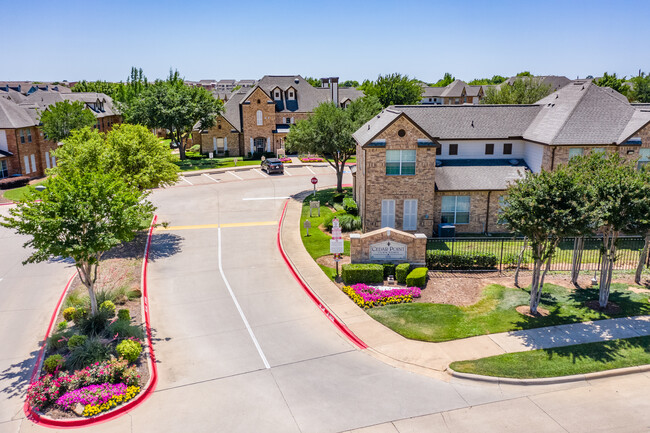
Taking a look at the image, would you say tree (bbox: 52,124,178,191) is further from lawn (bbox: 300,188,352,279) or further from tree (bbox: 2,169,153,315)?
lawn (bbox: 300,188,352,279)

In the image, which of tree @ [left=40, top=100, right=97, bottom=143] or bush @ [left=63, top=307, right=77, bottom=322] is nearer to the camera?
bush @ [left=63, top=307, right=77, bottom=322]

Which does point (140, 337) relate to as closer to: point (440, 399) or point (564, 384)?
point (440, 399)

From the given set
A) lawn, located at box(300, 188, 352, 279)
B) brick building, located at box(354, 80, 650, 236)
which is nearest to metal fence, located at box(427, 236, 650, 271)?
brick building, located at box(354, 80, 650, 236)

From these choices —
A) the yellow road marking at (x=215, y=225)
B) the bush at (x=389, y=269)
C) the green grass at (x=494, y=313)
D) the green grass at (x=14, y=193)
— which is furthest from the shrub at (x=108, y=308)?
the green grass at (x=14, y=193)

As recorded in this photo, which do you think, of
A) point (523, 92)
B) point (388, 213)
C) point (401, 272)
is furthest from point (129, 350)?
point (523, 92)

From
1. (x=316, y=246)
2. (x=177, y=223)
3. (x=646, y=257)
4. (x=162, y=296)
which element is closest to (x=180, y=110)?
(x=177, y=223)
